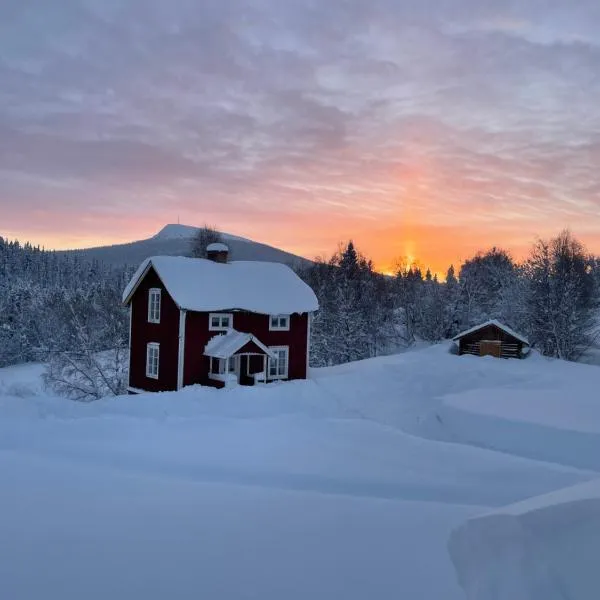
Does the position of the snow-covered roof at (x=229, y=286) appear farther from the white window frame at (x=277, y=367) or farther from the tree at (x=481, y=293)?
the tree at (x=481, y=293)

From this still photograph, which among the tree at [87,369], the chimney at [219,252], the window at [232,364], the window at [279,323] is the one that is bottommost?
the tree at [87,369]

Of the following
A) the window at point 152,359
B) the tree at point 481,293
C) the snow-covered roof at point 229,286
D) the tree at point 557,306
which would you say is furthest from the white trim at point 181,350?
the tree at point 481,293

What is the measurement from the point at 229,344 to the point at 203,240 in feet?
91.4

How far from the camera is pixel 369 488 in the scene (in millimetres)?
8727

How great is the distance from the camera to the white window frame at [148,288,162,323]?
2595 cm

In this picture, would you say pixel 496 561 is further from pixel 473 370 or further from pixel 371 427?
pixel 473 370

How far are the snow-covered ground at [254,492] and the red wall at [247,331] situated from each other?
5.54m

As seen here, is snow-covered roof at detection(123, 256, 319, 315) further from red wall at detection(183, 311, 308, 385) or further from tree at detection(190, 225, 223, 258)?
tree at detection(190, 225, 223, 258)

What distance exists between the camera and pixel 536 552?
5.00 metres

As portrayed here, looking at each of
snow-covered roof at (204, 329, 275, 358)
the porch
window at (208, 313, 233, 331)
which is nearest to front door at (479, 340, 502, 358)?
the porch

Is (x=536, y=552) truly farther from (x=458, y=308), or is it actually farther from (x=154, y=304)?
(x=458, y=308)

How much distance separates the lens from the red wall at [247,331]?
24.6 meters

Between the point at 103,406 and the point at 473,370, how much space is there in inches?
726

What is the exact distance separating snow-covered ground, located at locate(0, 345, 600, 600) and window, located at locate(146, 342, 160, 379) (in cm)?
729
